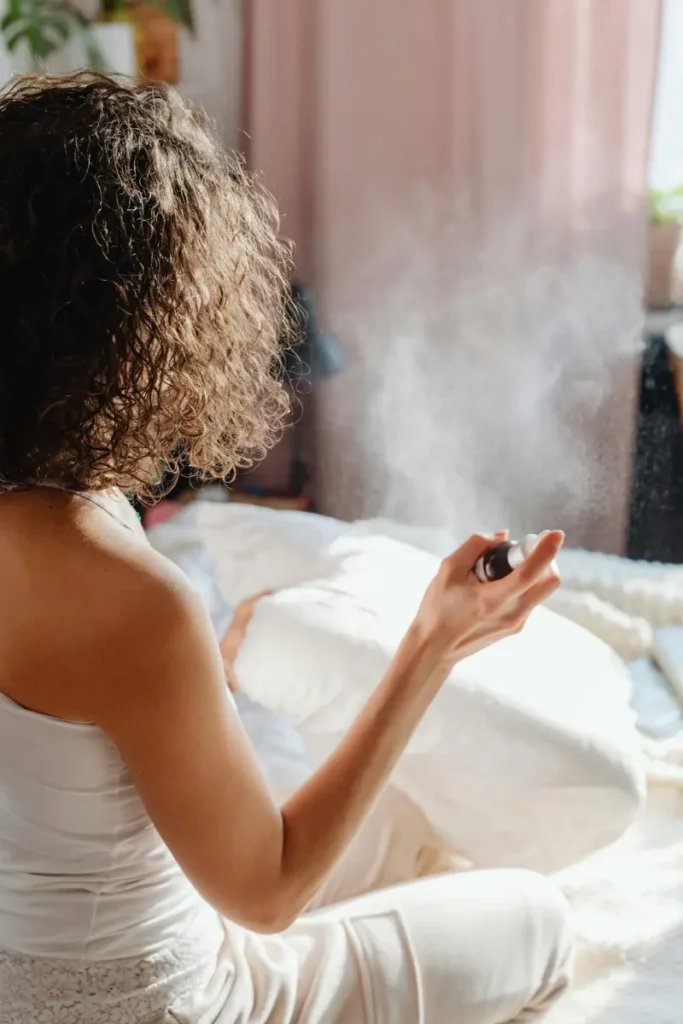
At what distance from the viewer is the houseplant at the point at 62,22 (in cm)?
215

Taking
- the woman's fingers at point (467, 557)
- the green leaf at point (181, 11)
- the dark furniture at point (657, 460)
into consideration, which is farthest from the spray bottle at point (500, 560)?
the green leaf at point (181, 11)

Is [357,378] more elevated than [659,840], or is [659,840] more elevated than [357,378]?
[357,378]

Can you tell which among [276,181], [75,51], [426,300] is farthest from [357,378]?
[75,51]

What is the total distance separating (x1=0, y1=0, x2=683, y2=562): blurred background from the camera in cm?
206

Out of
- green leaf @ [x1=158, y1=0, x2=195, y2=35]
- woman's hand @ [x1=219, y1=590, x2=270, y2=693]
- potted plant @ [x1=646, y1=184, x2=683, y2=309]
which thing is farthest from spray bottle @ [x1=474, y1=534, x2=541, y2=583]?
green leaf @ [x1=158, y1=0, x2=195, y2=35]

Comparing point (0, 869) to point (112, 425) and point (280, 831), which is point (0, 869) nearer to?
point (280, 831)

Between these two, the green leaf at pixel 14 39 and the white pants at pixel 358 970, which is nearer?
the white pants at pixel 358 970

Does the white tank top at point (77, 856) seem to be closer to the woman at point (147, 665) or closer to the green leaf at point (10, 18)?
the woman at point (147, 665)

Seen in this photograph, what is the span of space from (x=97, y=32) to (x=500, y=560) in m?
1.91

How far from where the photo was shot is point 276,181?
8.21 ft

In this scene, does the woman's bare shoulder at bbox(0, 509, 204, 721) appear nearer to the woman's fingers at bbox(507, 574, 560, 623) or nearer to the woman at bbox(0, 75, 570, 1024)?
the woman at bbox(0, 75, 570, 1024)

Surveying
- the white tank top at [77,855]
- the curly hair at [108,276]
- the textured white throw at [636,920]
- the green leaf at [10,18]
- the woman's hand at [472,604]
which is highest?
the green leaf at [10,18]

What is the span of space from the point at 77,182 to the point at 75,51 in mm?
2045

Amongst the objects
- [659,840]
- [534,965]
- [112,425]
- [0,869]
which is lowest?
[659,840]
